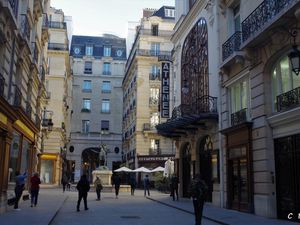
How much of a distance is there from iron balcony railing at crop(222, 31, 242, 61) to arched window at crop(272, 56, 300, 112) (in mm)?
3063

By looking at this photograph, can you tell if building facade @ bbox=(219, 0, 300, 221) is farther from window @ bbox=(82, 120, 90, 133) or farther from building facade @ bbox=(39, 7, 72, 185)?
window @ bbox=(82, 120, 90, 133)

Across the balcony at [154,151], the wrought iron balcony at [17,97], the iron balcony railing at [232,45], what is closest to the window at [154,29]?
the balcony at [154,151]

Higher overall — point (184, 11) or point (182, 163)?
point (184, 11)

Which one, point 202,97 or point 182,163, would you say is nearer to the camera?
point 202,97

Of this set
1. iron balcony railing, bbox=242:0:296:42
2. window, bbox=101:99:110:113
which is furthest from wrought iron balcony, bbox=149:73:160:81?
iron balcony railing, bbox=242:0:296:42

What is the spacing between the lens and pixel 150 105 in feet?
173

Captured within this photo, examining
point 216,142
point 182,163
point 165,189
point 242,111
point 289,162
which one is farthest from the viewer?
point 165,189

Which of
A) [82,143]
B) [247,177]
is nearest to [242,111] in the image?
[247,177]

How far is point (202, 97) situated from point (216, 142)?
2.80 meters

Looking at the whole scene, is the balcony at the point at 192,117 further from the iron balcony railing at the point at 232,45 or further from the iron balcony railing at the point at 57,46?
the iron balcony railing at the point at 57,46

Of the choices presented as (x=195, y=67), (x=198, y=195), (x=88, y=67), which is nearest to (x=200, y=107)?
(x=195, y=67)

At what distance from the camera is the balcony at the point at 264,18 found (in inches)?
552

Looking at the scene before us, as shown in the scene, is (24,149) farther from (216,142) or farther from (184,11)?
(184,11)

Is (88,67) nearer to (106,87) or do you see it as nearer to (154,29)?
(106,87)
